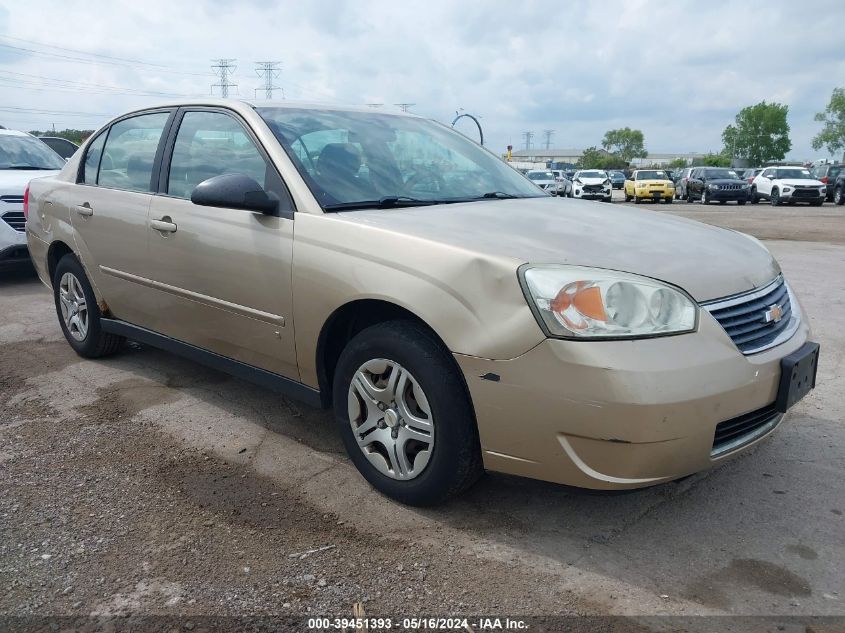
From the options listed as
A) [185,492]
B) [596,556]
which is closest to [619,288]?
[596,556]

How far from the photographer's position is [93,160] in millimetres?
4762

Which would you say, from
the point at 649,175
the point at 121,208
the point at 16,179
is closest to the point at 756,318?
the point at 121,208

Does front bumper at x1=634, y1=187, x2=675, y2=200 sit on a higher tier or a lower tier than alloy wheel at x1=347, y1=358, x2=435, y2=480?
higher

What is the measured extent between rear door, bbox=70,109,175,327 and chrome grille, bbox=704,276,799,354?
2950 millimetres

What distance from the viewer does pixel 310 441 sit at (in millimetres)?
3625

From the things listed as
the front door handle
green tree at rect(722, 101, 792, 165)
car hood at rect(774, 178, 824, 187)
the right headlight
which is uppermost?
green tree at rect(722, 101, 792, 165)

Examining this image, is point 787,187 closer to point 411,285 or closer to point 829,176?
point 829,176

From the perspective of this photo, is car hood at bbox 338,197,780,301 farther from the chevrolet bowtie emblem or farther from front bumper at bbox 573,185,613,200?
front bumper at bbox 573,185,613,200

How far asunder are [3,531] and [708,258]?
9.52 feet

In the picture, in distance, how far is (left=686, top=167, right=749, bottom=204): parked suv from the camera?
1178 inches

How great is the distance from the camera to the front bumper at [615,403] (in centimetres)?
230

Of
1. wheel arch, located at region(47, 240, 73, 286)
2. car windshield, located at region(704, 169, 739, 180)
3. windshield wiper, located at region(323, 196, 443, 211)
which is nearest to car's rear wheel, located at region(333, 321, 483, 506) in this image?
windshield wiper, located at region(323, 196, 443, 211)

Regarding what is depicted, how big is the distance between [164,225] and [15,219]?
509 centimetres

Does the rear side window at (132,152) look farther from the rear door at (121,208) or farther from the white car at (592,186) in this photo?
the white car at (592,186)
